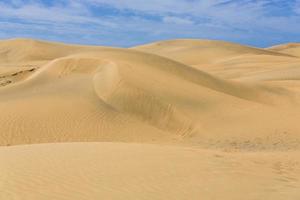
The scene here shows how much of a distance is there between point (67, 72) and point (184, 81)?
5635 mm

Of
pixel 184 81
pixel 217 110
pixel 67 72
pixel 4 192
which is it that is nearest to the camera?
pixel 4 192

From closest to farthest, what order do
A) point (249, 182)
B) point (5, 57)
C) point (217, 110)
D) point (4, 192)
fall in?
point (4, 192) < point (249, 182) < point (217, 110) < point (5, 57)

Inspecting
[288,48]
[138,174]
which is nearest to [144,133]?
[138,174]

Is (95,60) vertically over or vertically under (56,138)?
over

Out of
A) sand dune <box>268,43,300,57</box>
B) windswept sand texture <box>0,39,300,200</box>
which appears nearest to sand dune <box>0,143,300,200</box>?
windswept sand texture <box>0,39,300,200</box>

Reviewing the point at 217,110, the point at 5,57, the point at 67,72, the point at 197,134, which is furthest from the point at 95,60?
the point at 5,57

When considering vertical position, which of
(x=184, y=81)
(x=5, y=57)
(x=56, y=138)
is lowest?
(x=56, y=138)

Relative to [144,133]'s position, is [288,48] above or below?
above

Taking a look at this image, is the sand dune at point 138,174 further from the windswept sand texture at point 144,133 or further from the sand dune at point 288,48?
the sand dune at point 288,48

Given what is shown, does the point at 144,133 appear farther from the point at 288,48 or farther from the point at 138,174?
the point at 288,48

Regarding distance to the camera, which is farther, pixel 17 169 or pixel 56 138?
pixel 56 138

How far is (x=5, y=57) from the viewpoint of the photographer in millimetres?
57781

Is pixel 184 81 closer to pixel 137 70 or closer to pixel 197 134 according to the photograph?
pixel 137 70

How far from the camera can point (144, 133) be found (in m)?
14.9
